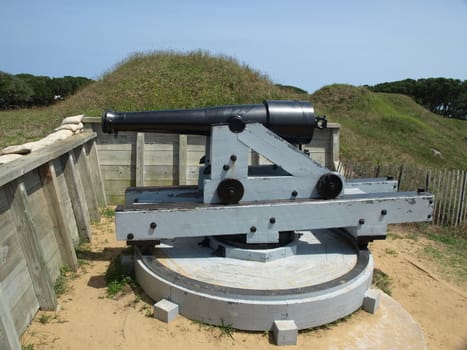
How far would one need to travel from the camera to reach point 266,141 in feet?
11.6

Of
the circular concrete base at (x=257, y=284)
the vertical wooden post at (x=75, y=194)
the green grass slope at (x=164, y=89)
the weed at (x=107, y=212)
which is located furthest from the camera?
the green grass slope at (x=164, y=89)

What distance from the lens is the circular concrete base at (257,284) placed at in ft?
10.2

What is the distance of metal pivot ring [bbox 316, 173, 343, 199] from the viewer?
143 inches

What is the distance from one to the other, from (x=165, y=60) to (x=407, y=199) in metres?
10.7

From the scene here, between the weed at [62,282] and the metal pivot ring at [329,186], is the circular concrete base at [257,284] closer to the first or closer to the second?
the metal pivot ring at [329,186]

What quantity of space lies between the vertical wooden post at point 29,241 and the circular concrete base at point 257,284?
833 millimetres

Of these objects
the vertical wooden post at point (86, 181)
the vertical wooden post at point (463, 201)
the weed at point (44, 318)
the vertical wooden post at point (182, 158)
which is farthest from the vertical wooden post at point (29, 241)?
the vertical wooden post at point (463, 201)

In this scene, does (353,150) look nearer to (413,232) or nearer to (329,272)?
(413,232)

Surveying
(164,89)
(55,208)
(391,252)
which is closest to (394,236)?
(391,252)

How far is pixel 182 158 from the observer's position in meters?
6.95

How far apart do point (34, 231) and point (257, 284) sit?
1.96 metres

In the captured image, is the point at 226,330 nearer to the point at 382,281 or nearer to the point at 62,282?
the point at 62,282

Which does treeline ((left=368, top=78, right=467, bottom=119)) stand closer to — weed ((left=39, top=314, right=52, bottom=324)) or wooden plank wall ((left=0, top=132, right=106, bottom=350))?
wooden plank wall ((left=0, top=132, right=106, bottom=350))

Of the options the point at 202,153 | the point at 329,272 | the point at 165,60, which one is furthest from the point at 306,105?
the point at 165,60
